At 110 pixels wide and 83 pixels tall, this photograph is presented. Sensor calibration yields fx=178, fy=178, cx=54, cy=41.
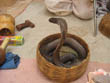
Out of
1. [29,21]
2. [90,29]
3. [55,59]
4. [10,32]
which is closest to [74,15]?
[90,29]

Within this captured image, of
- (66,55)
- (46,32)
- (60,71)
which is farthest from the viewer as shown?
(46,32)

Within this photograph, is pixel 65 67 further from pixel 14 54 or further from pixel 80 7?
pixel 80 7

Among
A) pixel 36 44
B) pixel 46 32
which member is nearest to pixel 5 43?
pixel 36 44

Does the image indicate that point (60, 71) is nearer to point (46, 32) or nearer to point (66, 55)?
point (66, 55)

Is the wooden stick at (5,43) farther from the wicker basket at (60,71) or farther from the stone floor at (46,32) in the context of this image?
the wicker basket at (60,71)

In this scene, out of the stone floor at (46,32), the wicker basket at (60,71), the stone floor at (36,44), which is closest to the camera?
the wicker basket at (60,71)

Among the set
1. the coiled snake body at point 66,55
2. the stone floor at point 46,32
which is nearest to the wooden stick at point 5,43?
the stone floor at point 46,32

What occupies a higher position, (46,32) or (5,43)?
(5,43)

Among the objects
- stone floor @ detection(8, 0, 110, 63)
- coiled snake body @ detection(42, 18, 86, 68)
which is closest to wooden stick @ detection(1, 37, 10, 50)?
stone floor @ detection(8, 0, 110, 63)

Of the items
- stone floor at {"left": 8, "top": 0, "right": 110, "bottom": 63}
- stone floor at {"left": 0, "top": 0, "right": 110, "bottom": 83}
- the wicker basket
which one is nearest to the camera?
the wicker basket

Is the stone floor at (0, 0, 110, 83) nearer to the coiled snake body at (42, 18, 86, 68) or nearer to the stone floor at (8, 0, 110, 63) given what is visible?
the stone floor at (8, 0, 110, 63)

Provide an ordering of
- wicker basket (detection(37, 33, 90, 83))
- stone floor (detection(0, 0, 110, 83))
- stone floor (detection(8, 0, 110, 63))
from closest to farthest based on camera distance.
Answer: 1. wicker basket (detection(37, 33, 90, 83))
2. stone floor (detection(0, 0, 110, 83))
3. stone floor (detection(8, 0, 110, 63))

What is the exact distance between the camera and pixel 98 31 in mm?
1550

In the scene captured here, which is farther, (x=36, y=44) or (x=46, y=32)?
(x=46, y=32)
